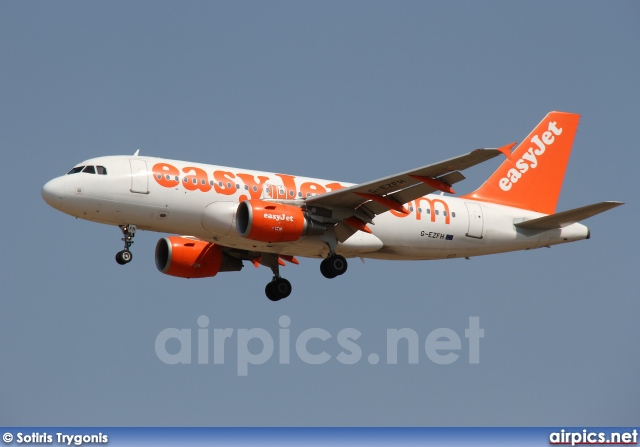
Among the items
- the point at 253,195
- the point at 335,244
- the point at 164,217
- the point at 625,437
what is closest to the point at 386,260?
the point at 335,244

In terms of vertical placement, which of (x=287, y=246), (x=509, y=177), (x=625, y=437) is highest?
(x=509, y=177)

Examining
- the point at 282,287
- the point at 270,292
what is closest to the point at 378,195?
the point at 282,287

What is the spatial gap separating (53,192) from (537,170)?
2023 centimetres

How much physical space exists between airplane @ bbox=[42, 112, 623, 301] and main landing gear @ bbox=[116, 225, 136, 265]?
47 millimetres

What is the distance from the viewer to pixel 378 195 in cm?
4541

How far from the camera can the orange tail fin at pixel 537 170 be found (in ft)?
171

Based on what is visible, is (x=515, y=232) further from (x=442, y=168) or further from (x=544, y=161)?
(x=442, y=168)

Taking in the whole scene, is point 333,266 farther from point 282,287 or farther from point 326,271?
point 282,287

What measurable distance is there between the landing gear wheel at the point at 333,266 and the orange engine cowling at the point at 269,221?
1.90 m

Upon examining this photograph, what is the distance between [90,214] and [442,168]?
40.2 ft

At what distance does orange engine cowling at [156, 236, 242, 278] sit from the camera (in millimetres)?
49444

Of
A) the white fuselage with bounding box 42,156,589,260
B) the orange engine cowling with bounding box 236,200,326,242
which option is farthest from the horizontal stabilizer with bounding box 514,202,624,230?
the orange engine cowling with bounding box 236,200,326,242

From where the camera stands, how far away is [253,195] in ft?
151

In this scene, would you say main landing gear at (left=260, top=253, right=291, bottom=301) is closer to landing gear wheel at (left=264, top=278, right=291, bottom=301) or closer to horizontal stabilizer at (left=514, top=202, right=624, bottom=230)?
landing gear wheel at (left=264, top=278, right=291, bottom=301)
